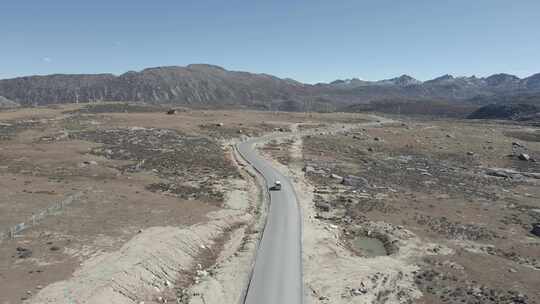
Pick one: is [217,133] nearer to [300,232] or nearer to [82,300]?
[300,232]

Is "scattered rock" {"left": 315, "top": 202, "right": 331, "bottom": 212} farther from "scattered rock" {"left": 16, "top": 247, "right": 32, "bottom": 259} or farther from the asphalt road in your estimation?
"scattered rock" {"left": 16, "top": 247, "right": 32, "bottom": 259}

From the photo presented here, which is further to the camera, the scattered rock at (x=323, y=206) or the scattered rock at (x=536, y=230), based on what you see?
the scattered rock at (x=323, y=206)

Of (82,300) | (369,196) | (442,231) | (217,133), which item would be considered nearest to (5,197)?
(82,300)

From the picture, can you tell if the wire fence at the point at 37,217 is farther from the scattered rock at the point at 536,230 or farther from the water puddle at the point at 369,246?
the scattered rock at the point at 536,230

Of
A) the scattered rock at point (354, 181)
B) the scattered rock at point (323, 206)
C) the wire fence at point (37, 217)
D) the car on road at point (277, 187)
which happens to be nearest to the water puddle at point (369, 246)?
the scattered rock at point (323, 206)

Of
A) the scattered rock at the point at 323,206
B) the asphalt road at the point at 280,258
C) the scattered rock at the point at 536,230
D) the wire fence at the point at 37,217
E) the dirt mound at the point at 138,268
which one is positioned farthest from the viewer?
the scattered rock at the point at 323,206

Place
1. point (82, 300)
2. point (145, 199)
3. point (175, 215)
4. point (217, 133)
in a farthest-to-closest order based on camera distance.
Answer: point (217, 133) → point (145, 199) → point (175, 215) → point (82, 300)

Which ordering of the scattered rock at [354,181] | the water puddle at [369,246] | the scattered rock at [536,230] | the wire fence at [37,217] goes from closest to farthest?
the wire fence at [37,217] → the water puddle at [369,246] → the scattered rock at [536,230] → the scattered rock at [354,181]

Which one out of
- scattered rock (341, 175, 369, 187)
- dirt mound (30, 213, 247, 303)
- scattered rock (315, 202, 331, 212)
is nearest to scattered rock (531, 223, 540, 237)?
scattered rock (341, 175, 369, 187)
